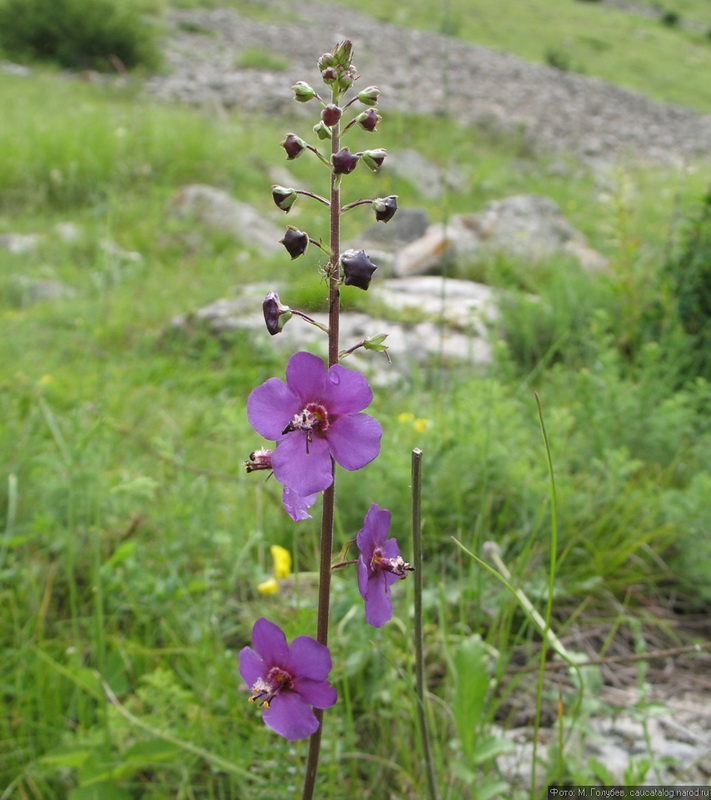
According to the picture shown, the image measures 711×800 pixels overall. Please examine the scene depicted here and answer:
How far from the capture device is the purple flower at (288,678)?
2.81ft

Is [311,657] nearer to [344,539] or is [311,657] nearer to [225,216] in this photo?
[344,539]

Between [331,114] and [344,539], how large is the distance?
1077 mm

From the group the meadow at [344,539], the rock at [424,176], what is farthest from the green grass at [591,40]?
the meadow at [344,539]

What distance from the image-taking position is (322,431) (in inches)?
34.2

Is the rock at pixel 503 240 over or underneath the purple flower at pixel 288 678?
underneath

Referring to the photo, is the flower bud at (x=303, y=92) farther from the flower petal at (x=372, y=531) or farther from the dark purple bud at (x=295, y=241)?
the flower petal at (x=372, y=531)

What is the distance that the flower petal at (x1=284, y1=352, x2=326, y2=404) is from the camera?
0.86 metres

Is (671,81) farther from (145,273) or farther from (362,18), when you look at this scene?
(145,273)

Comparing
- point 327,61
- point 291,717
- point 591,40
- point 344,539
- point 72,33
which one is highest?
point 591,40

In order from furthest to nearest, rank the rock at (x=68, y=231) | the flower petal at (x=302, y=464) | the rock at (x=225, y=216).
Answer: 1. the rock at (x=225, y=216)
2. the rock at (x=68, y=231)
3. the flower petal at (x=302, y=464)

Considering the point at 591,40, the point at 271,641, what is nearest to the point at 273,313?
the point at 271,641

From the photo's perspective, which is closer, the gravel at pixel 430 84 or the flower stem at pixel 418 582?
the flower stem at pixel 418 582

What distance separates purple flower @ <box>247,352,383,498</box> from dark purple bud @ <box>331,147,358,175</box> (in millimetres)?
221

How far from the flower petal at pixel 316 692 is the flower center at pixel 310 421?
0.29 metres
